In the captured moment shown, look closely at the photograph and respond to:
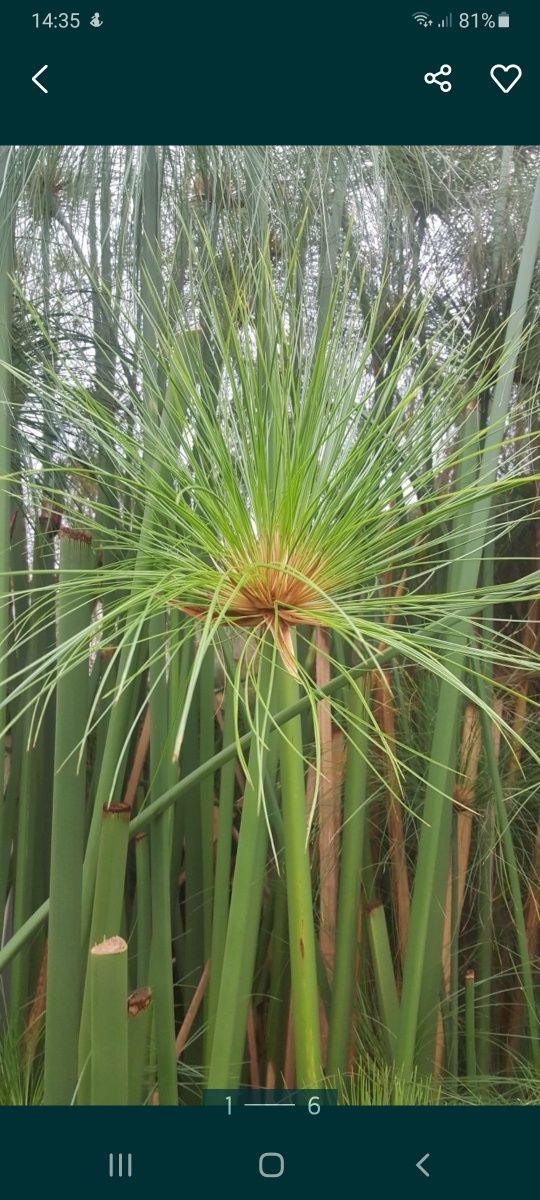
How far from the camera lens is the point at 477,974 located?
1021mm

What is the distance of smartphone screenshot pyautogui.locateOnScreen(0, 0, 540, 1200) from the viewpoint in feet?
1.53

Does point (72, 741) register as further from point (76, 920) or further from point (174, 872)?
point (174, 872)

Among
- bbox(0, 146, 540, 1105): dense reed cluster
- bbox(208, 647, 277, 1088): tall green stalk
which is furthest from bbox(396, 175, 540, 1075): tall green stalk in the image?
bbox(208, 647, 277, 1088): tall green stalk

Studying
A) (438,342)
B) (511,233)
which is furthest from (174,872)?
(511,233)

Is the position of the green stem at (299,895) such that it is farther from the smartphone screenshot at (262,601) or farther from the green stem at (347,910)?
the green stem at (347,910)

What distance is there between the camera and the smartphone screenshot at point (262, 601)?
1.53 ft

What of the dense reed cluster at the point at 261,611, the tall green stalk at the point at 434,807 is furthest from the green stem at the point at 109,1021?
the tall green stalk at the point at 434,807

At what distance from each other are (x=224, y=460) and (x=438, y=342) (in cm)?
68

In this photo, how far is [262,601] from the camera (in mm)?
462
